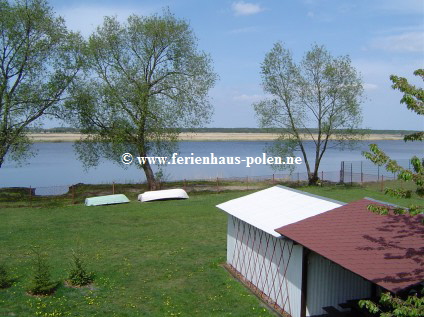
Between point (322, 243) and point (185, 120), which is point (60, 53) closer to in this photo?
point (185, 120)

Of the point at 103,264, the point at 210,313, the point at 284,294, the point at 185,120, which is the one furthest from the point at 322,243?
the point at 185,120

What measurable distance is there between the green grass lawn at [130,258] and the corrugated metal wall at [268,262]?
1.77 ft

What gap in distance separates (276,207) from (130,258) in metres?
6.30

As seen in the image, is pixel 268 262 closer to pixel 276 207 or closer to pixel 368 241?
pixel 276 207

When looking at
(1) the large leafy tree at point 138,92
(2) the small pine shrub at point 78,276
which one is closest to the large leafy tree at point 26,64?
(1) the large leafy tree at point 138,92

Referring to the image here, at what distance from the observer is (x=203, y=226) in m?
22.4

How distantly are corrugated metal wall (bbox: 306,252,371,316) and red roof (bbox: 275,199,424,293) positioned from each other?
33.2 inches

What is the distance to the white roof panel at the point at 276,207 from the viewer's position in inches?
492

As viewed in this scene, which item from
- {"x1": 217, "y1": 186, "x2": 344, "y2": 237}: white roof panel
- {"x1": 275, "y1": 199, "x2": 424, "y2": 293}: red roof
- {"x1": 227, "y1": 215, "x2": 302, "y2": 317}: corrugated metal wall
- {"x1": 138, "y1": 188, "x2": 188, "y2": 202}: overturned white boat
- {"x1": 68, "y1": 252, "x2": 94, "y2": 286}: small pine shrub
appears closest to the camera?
{"x1": 275, "y1": 199, "x2": 424, "y2": 293}: red roof

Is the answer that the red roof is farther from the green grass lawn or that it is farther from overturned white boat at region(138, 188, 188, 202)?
overturned white boat at region(138, 188, 188, 202)

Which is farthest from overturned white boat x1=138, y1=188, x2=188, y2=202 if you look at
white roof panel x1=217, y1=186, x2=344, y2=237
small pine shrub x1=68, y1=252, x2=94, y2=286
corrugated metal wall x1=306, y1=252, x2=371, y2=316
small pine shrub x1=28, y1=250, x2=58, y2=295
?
corrugated metal wall x1=306, y1=252, x2=371, y2=316

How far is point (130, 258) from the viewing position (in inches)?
658

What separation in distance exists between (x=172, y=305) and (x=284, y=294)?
3.13 metres

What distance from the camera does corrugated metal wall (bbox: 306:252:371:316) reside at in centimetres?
1073
